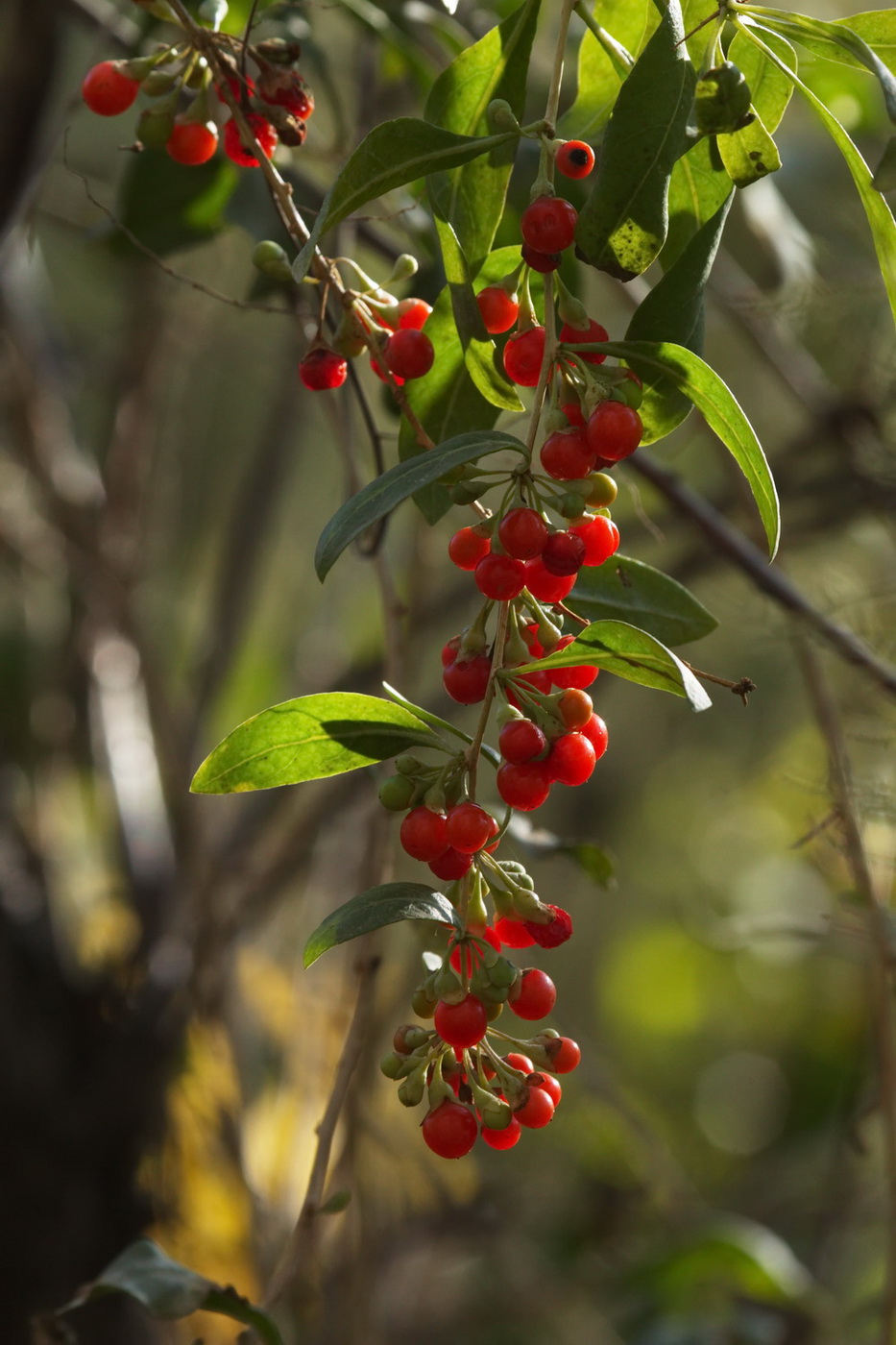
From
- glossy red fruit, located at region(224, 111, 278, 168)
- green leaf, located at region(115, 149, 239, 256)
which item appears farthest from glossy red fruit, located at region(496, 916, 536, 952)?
green leaf, located at region(115, 149, 239, 256)

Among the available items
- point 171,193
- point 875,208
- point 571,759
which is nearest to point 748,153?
point 875,208

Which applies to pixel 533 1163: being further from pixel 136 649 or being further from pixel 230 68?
pixel 230 68

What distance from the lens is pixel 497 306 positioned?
50 centimetres

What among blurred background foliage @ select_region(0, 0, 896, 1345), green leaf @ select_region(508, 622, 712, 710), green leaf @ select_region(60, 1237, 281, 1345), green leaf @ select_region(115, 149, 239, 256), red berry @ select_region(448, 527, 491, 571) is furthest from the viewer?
blurred background foliage @ select_region(0, 0, 896, 1345)

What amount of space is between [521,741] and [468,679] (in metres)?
0.04

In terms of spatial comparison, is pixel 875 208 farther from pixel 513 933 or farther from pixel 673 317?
pixel 513 933

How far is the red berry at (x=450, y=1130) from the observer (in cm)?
43

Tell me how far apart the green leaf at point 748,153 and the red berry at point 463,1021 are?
13.4 inches

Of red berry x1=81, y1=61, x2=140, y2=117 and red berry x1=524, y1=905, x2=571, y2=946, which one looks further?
red berry x1=81, y1=61, x2=140, y2=117

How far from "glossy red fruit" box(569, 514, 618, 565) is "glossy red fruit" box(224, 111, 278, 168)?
252 mm

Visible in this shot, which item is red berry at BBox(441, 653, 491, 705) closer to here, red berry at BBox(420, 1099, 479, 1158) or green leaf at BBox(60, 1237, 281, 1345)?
red berry at BBox(420, 1099, 479, 1158)

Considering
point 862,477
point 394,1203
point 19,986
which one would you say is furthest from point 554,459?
point 394,1203

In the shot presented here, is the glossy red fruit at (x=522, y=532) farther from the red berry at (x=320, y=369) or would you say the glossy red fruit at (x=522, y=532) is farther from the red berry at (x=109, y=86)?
the red berry at (x=109, y=86)

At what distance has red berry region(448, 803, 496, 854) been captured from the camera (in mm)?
429
